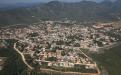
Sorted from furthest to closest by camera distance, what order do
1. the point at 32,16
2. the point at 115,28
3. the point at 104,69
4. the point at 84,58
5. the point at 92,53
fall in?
the point at 32,16, the point at 115,28, the point at 92,53, the point at 84,58, the point at 104,69

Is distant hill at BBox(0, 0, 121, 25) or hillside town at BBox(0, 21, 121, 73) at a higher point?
distant hill at BBox(0, 0, 121, 25)

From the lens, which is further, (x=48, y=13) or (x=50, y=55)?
(x=48, y=13)

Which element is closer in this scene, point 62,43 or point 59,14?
point 62,43

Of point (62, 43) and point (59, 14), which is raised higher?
point (59, 14)

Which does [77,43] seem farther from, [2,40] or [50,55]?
[2,40]

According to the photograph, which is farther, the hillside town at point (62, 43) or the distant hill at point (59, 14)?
the distant hill at point (59, 14)

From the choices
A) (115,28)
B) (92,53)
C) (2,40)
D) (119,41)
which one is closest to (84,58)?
(92,53)

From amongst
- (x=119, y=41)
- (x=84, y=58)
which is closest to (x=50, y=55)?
(x=84, y=58)

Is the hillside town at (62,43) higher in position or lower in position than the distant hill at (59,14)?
lower

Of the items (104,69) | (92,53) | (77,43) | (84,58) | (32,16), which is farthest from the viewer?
(32,16)

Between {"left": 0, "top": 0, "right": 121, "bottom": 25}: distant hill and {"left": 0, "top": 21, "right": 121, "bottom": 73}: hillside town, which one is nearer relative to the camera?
{"left": 0, "top": 21, "right": 121, "bottom": 73}: hillside town
